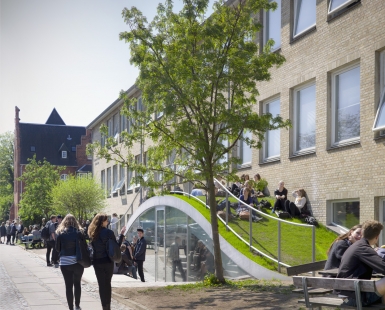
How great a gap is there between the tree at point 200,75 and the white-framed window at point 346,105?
10.4 feet

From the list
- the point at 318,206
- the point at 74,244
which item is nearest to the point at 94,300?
the point at 74,244

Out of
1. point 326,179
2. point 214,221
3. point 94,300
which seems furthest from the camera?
point 326,179

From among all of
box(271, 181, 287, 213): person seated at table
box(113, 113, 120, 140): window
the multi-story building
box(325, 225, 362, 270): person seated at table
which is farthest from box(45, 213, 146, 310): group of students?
box(113, 113, 120, 140): window

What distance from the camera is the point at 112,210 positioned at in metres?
47.9

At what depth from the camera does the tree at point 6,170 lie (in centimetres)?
10469

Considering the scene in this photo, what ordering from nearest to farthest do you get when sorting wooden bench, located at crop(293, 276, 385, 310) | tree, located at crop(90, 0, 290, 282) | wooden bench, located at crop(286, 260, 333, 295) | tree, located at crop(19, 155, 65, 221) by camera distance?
wooden bench, located at crop(293, 276, 385, 310)
wooden bench, located at crop(286, 260, 333, 295)
tree, located at crop(90, 0, 290, 282)
tree, located at crop(19, 155, 65, 221)

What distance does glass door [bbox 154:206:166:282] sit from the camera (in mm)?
25438

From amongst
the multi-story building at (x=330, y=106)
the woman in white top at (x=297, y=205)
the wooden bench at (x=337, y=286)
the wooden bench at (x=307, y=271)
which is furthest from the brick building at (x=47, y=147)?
the wooden bench at (x=337, y=286)

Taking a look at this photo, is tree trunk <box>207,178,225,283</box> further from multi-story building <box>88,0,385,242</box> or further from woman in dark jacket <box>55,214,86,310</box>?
woman in dark jacket <box>55,214,86,310</box>

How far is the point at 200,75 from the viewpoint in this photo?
14805 millimetres

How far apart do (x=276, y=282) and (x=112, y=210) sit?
3404 centimetres

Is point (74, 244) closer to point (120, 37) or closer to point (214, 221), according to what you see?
point (214, 221)

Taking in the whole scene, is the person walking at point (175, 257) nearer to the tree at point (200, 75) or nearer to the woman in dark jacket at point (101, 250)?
the tree at point (200, 75)

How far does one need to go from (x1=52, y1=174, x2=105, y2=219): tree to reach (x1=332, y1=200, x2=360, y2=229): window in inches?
1207
